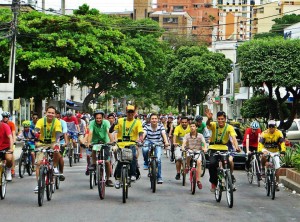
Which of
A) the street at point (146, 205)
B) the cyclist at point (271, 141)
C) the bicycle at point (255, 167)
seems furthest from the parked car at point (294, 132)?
the cyclist at point (271, 141)

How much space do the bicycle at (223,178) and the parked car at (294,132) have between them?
1713cm

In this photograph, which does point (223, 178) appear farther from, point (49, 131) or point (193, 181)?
point (49, 131)

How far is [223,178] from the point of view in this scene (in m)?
15.6

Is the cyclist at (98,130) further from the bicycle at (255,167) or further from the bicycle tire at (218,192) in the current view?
the bicycle at (255,167)

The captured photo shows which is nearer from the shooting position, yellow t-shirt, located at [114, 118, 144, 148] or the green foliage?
yellow t-shirt, located at [114, 118, 144, 148]

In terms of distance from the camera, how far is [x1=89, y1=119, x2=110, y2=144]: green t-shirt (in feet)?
55.5

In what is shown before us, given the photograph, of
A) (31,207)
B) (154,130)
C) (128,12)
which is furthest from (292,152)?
(128,12)

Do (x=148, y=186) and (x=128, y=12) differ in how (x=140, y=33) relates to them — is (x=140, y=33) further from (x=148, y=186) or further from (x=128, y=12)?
(x=128, y=12)

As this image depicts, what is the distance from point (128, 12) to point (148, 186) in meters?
146

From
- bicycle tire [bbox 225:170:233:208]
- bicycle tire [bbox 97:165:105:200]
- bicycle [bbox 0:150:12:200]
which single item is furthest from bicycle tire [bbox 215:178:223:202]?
bicycle [bbox 0:150:12:200]

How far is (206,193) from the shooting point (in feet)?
58.1

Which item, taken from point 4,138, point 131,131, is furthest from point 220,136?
point 4,138

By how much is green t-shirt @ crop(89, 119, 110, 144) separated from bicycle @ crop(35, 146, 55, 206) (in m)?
1.18

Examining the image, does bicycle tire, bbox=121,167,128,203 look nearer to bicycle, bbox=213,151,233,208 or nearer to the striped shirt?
bicycle, bbox=213,151,233,208
